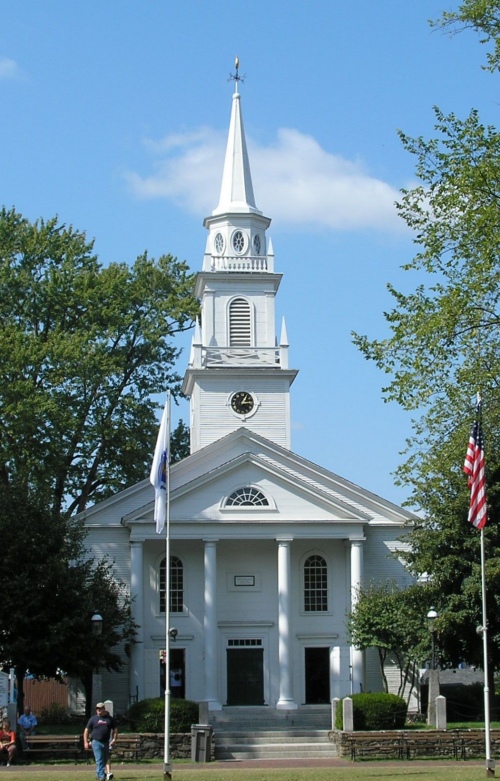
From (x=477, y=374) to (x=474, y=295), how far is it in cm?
174

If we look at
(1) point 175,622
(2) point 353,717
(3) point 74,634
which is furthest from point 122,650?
(2) point 353,717

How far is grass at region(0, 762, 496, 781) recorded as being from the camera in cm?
2495

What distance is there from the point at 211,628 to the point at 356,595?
539 centimetres

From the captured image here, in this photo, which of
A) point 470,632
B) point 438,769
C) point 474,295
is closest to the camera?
point 474,295

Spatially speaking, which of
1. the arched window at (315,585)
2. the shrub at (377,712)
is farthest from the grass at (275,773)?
the arched window at (315,585)

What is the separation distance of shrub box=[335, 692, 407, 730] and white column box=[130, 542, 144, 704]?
8.52m

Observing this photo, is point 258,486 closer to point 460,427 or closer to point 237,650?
point 237,650

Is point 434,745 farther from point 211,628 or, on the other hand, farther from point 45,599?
point 45,599

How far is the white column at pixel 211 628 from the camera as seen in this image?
42.5m

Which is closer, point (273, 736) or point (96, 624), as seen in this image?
point (96, 624)

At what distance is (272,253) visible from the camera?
50.1m

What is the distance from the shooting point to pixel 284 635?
42.8 meters

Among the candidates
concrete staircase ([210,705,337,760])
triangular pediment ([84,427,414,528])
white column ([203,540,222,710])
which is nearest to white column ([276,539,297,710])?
concrete staircase ([210,705,337,760])

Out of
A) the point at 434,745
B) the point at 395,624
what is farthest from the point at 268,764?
the point at 395,624
